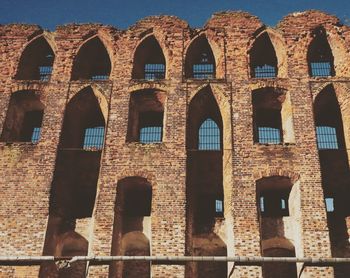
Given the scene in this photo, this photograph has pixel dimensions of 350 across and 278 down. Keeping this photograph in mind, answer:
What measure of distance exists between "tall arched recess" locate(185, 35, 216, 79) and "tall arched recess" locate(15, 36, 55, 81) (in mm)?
4558

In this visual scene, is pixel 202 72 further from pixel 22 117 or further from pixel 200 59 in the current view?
pixel 22 117

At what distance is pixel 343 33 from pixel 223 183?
6.33m

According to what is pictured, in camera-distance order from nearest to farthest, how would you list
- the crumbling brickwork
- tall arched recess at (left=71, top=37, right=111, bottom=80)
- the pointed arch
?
the crumbling brickwork
the pointed arch
tall arched recess at (left=71, top=37, right=111, bottom=80)

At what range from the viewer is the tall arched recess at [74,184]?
12102 millimetres

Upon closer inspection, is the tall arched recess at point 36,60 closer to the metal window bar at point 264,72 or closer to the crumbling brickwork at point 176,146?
the crumbling brickwork at point 176,146

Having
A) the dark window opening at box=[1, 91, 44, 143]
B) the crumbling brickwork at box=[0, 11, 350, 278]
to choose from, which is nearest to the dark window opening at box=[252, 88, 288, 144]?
the crumbling brickwork at box=[0, 11, 350, 278]

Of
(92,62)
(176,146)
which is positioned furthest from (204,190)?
(92,62)

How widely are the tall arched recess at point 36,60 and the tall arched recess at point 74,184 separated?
1.93 m

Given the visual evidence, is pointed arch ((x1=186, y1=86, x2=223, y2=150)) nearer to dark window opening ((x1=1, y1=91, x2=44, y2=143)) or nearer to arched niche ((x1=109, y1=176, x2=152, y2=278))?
arched niche ((x1=109, y1=176, x2=152, y2=278))

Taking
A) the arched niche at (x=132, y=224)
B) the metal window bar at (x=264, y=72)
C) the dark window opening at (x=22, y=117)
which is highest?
the metal window bar at (x=264, y=72)

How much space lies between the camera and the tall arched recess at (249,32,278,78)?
14.8 metres

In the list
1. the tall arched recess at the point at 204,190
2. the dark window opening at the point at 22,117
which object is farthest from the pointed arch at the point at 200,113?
the dark window opening at the point at 22,117

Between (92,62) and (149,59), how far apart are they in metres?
1.90

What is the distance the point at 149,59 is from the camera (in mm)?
15453
